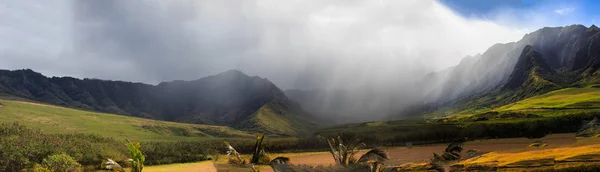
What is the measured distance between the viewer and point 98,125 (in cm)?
13462

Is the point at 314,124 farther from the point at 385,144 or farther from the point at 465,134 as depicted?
the point at 465,134

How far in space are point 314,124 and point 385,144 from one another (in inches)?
495

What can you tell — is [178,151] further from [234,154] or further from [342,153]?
[342,153]

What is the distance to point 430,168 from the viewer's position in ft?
79.1

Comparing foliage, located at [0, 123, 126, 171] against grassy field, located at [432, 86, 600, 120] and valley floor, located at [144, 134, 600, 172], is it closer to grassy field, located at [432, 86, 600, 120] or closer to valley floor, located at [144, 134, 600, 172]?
valley floor, located at [144, 134, 600, 172]

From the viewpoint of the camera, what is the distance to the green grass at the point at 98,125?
120 meters

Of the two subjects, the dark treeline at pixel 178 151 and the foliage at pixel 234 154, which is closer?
the foliage at pixel 234 154

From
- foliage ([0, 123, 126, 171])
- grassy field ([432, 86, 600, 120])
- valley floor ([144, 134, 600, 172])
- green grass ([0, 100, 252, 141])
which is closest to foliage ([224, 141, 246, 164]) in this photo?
valley floor ([144, 134, 600, 172])

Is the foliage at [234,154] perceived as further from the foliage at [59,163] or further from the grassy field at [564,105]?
the grassy field at [564,105]

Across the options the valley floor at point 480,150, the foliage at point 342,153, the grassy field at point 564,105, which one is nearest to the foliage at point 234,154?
the valley floor at point 480,150

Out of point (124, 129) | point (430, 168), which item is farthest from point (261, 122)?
point (430, 168)

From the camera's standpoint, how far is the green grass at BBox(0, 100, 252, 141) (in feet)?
392

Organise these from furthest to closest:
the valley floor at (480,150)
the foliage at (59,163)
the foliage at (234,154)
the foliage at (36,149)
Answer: the foliage at (36,149)
the foliage at (59,163)
the foliage at (234,154)
the valley floor at (480,150)

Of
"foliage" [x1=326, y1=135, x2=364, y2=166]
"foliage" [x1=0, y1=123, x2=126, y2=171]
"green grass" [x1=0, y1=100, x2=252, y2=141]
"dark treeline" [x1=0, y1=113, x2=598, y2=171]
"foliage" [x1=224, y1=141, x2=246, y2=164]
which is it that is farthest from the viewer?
"green grass" [x1=0, y1=100, x2=252, y2=141]
